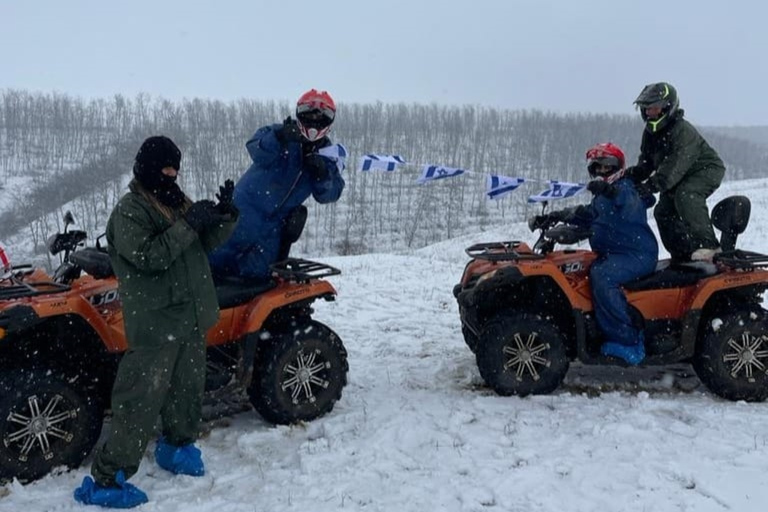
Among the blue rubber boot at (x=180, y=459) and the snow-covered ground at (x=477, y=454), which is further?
the blue rubber boot at (x=180, y=459)

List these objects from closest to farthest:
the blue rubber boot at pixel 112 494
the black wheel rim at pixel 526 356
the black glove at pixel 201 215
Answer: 1. the blue rubber boot at pixel 112 494
2. the black glove at pixel 201 215
3. the black wheel rim at pixel 526 356

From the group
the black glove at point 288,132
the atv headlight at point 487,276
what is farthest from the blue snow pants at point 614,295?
the black glove at point 288,132

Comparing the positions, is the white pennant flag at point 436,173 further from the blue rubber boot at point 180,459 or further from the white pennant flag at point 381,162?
the blue rubber boot at point 180,459

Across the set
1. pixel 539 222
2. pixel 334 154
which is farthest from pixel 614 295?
pixel 334 154

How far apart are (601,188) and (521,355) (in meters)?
1.54

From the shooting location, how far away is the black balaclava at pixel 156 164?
4059 mm

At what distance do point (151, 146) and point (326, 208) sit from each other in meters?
59.4

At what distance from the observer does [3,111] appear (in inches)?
3034

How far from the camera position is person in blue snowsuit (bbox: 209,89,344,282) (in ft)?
17.7

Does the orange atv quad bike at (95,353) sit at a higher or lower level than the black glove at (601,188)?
lower

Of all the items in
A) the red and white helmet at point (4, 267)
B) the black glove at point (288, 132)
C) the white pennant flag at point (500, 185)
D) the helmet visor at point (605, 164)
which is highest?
the black glove at point (288, 132)

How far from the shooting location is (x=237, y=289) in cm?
523

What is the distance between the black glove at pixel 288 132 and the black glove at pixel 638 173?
3.00 metres

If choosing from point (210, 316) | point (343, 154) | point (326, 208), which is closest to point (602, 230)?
point (343, 154)
